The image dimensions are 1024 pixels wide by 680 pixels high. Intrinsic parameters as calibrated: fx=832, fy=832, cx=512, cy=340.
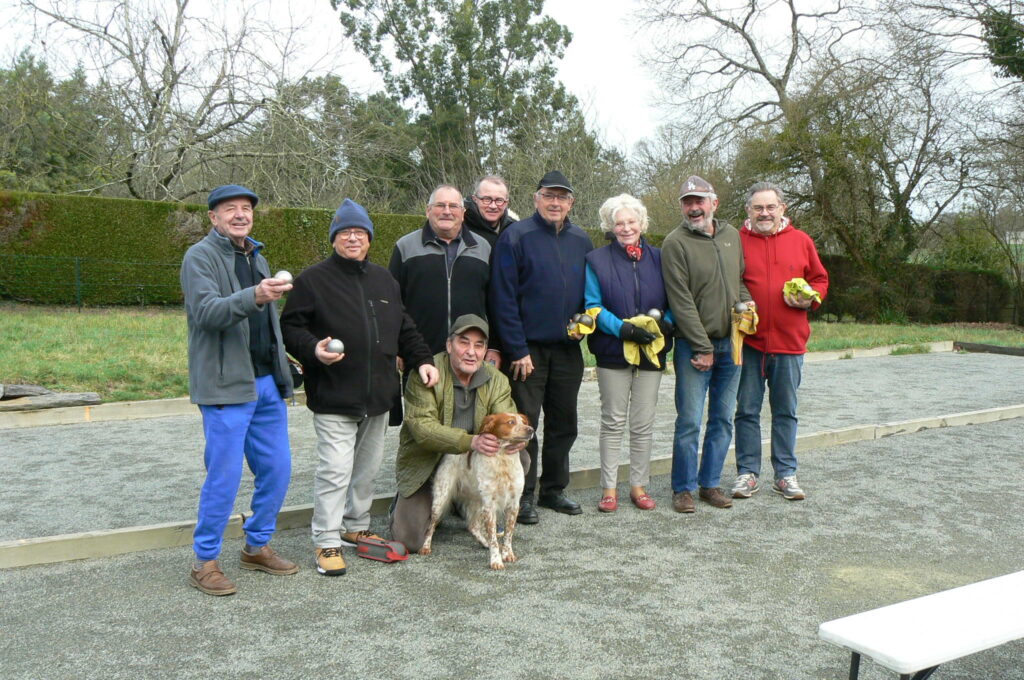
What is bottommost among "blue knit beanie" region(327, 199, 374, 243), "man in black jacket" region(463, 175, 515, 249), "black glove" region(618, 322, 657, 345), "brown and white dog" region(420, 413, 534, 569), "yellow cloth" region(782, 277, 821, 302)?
"brown and white dog" region(420, 413, 534, 569)

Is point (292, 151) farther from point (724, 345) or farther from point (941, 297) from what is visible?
point (941, 297)

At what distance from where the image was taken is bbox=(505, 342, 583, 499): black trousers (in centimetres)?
529

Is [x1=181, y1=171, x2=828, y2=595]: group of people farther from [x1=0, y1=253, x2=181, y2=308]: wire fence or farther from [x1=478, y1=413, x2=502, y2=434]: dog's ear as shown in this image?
[x1=0, y1=253, x2=181, y2=308]: wire fence

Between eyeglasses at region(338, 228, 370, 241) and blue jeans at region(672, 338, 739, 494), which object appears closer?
eyeglasses at region(338, 228, 370, 241)

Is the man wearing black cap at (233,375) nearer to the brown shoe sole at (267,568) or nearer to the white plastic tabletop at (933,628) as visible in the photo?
the brown shoe sole at (267,568)

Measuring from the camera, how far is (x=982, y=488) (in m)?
6.25

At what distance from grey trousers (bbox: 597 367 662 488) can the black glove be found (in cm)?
29

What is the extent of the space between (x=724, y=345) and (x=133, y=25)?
16.5 metres

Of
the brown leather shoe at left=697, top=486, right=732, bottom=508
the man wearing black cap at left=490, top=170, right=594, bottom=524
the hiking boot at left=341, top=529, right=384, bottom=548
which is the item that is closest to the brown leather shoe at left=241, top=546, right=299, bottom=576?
the hiking boot at left=341, top=529, right=384, bottom=548

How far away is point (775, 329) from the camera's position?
A: 5.65 meters

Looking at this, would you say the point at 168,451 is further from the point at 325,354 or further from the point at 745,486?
the point at 745,486

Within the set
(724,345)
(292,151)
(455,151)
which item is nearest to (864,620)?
(724,345)

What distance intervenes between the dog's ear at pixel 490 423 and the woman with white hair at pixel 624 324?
1.08 metres

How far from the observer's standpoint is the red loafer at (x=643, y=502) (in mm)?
5566
